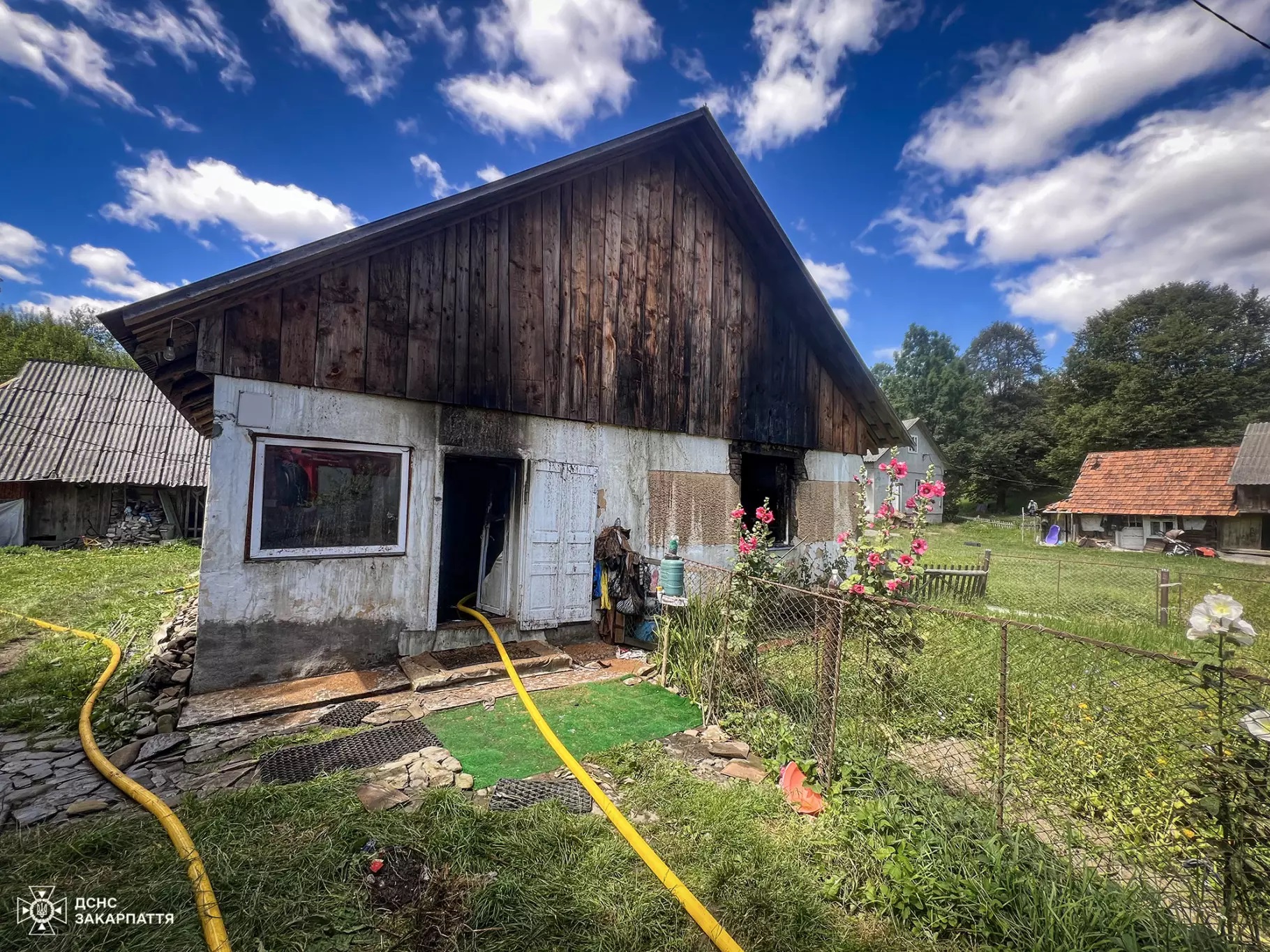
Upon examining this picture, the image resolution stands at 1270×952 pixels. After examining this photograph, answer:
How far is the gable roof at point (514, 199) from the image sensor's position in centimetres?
446

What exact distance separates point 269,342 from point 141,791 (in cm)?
361

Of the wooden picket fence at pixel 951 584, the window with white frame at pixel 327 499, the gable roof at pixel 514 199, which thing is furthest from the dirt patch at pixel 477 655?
the wooden picket fence at pixel 951 584

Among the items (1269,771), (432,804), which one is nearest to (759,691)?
(432,804)

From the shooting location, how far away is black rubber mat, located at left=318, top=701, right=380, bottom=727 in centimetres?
436

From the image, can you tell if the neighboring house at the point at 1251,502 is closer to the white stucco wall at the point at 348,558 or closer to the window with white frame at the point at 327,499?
the white stucco wall at the point at 348,558

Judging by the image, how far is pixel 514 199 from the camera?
6.16 meters

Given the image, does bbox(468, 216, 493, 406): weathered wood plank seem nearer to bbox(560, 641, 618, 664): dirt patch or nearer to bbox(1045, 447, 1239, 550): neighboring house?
bbox(560, 641, 618, 664): dirt patch

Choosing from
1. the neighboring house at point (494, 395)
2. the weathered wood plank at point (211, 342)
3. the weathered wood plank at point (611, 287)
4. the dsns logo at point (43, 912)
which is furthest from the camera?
the weathered wood plank at point (611, 287)

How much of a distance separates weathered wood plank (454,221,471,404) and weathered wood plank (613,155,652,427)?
6.60ft

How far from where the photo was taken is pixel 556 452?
648 cm

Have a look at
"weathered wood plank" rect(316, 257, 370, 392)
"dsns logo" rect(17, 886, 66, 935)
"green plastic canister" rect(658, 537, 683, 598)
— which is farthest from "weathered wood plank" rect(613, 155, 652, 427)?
"dsns logo" rect(17, 886, 66, 935)

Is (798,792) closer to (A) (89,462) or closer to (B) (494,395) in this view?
(B) (494,395)

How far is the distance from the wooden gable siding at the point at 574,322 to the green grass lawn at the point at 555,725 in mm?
3210

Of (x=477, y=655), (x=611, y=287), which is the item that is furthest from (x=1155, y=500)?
(x=477, y=655)
